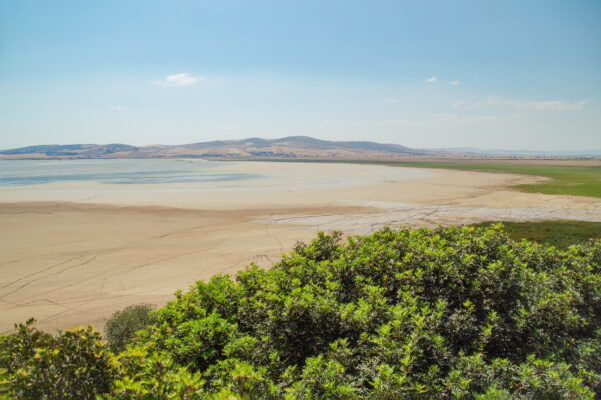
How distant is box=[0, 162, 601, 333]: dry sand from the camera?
1342cm

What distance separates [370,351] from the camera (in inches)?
176

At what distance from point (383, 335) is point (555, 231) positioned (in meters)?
23.8

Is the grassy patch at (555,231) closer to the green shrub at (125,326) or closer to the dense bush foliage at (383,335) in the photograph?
the dense bush foliage at (383,335)

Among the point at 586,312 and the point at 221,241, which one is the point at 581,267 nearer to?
the point at 586,312

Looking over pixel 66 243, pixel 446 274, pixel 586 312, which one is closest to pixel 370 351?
pixel 446 274

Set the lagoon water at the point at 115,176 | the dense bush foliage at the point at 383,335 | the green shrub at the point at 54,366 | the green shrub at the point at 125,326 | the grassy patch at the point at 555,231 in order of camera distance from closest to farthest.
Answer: the green shrub at the point at 54,366, the dense bush foliage at the point at 383,335, the green shrub at the point at 125,326, the grassy patch at the point at 555,231, the lagoon water at the point at 115,176

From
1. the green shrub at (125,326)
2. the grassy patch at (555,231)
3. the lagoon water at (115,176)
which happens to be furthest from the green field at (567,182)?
the lagoon water at (115,176)

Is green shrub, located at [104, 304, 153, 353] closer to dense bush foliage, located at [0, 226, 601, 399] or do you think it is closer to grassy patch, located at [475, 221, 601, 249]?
dense bush foliage, located at [0, 226, 601, 399]

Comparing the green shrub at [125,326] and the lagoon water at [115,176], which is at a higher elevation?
the lagoon water at [115,176]

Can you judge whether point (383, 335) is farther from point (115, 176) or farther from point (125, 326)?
point (115, 176)

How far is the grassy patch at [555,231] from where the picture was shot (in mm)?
18928

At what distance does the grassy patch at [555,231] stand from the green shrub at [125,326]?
20.8 metres

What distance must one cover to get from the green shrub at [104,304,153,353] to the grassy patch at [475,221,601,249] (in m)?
20.8

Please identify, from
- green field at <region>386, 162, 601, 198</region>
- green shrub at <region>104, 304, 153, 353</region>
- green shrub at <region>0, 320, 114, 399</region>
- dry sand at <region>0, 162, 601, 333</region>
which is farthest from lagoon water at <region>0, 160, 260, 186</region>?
green shrub at <region>0, 320, 114, 399</region>
